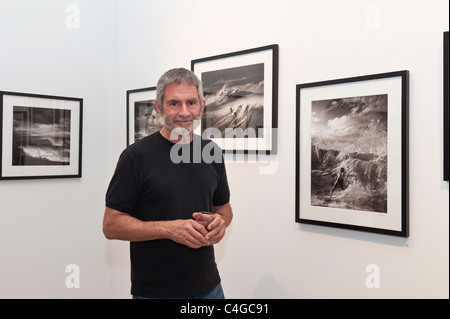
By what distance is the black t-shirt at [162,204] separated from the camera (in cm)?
148

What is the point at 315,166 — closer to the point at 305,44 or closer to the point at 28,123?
the point at 305,44

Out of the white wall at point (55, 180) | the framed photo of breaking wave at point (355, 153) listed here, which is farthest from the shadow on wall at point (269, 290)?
the white wall at point (55, 180)

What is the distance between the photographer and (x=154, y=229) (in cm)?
145

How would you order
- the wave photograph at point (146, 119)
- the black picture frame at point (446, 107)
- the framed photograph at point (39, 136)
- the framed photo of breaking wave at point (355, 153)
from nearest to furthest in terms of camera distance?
the black picture frame at point (446, 107) → the framed photo of breaking wave at point (355, 153) → the framed photograph at point (39, 136) → the wave photograph at point (146, 119)

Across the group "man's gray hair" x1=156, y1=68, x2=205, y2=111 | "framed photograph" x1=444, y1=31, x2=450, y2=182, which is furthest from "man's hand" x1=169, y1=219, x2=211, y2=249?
"framed photograph" x1=444, y1=31, x2=450, y2=182

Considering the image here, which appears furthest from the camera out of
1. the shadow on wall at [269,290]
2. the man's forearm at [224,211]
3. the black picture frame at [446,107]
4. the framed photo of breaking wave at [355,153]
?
the shadow on wall at [269,290]

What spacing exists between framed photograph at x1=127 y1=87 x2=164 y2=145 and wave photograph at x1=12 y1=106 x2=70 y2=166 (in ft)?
1.24

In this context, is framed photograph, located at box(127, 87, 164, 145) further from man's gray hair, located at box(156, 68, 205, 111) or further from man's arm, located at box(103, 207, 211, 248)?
man's arm, located at box(103, 207, 211, 248)

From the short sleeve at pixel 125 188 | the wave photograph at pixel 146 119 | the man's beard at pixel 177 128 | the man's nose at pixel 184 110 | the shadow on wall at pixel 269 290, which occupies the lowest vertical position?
the shadow on wall at pixel 269 290

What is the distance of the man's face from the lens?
61.4 inches

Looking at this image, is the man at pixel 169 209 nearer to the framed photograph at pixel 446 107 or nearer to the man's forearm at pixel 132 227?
the man's forearm at pixel 132 227

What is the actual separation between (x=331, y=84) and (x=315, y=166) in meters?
0.35

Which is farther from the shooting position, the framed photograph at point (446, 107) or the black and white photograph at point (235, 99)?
the black and white photograph at point (235, 99)

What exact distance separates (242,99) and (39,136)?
123 centimetres
